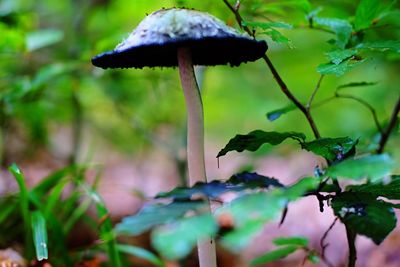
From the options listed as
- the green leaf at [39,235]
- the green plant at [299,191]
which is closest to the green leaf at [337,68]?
the green plant at [299,191]

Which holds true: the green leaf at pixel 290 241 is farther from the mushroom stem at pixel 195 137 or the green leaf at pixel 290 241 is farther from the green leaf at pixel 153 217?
the green leaf at pixel 153 217

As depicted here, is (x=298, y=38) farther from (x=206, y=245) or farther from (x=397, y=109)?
(x=206, y=245)

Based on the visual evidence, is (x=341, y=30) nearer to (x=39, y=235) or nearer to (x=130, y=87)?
(x=39, y=235)

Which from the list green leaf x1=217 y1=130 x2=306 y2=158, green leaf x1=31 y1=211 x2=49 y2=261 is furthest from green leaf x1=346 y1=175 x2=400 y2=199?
green leaf x1=31 y1=211 x2=49 y2=261

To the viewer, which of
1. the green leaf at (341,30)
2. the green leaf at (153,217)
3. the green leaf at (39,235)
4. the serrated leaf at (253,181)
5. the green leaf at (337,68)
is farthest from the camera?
the green leaf at (39,235)

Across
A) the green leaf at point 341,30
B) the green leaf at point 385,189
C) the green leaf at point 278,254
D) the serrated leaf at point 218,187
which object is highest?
the green leaf at point 341,30

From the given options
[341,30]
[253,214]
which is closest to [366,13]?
[341,30]

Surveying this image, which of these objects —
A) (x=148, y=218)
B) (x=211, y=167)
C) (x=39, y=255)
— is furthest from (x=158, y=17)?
(x=211, y=167)
